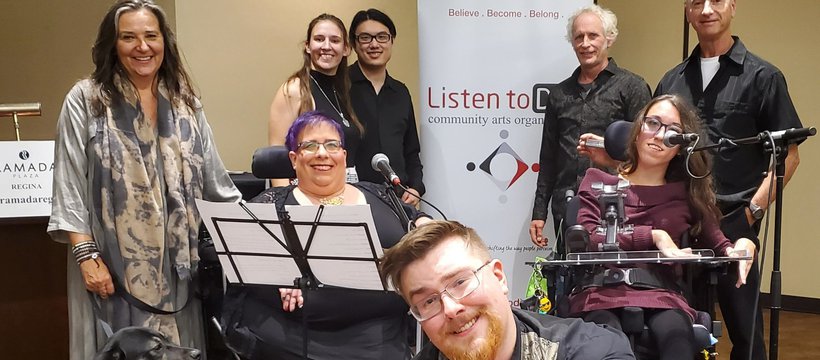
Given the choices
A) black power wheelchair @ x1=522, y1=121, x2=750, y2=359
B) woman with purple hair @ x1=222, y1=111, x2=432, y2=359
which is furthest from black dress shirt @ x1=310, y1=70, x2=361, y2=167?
black power wheelchair @ x1=522, y1=121, x2=750, y2=359

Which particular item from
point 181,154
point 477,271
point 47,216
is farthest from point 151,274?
point 477,271

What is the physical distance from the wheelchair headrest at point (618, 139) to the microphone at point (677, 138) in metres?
0.22

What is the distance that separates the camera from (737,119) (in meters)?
3.03

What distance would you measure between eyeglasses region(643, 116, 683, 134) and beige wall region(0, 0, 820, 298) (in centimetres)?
279

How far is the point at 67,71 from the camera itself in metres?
4.77

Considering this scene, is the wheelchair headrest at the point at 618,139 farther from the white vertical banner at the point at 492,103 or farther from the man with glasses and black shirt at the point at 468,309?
the man with glasses and black shirt at the point at 468,309

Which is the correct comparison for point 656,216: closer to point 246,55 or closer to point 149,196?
point 149,196

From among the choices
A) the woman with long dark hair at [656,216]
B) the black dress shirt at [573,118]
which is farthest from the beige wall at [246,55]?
the woman with long dark hair at [656,216]

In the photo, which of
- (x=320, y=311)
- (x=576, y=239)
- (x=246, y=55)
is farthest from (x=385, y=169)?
(x=246, y=55)

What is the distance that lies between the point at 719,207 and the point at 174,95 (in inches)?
80.6

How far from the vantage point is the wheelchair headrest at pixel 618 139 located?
2783mm

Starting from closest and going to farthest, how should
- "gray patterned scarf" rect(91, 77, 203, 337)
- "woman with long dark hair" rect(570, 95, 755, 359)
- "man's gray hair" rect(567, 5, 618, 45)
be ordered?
1. "woman with long dark hair" rect(570, 95, 755, 359)
2. "gray patterned scarf" rect(91, 77, 203, 337)
3. "man's gray hair" rect(567, 5, 618, 45)

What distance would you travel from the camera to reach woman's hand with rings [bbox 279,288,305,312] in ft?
8.59

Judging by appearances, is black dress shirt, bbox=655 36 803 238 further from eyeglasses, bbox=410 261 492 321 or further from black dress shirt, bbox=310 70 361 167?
eyeglasses, bbox=410 261 492 321
